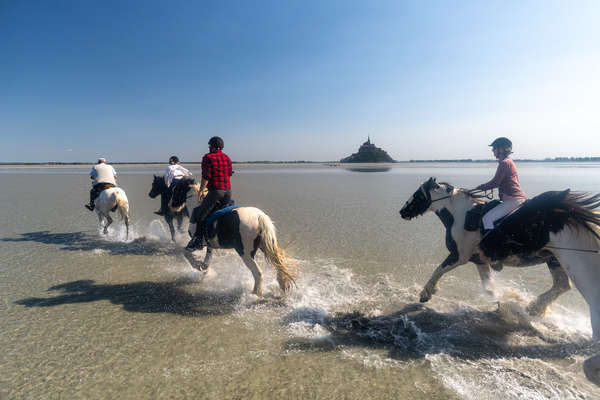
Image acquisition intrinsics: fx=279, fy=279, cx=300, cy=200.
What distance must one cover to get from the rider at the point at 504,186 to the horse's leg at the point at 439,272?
0.59 meters

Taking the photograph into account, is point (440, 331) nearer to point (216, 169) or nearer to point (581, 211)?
point (581, 211)

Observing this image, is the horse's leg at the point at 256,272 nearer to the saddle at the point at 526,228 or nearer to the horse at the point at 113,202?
the saddle at the point at 526,228

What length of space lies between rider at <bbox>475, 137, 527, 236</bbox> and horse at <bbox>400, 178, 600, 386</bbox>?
9.9 inches

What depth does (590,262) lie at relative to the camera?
3.10 meters

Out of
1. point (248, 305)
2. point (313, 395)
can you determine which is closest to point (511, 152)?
point (313, 395)

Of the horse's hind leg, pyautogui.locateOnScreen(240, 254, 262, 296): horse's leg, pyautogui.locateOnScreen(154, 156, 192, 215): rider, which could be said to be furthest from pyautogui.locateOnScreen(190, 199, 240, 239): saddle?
the horse's hind leg

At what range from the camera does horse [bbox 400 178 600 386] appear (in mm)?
3076

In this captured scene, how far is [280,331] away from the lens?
3.89m

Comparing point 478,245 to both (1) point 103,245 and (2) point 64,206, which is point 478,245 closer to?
(1) point 103,245

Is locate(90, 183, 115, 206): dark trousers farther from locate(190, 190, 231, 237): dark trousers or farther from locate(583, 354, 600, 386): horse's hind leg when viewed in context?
locate(583, 354, 600, 386): horse's hind leg

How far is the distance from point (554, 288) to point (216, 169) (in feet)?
18.7

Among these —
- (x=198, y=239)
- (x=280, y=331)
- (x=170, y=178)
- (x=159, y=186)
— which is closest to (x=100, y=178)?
(x=159, y=186)

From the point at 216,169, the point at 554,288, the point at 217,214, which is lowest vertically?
the point at 554,288

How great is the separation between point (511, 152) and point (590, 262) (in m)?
1.87
